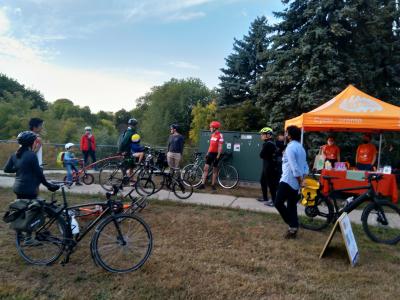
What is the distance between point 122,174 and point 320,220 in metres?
4.72

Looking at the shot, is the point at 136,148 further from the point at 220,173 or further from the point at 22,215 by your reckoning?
the point at 22,215

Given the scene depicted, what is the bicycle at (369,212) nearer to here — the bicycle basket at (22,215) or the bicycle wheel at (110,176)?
the bicycle basket at (22,215)

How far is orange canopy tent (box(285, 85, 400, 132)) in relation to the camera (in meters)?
Result: 8.38

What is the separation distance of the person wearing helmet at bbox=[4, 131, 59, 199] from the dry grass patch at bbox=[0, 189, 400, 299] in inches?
35.0

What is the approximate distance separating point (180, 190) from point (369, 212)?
4162 millimetres

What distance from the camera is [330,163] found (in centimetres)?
920

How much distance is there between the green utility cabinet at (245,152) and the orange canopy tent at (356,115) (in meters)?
1.72

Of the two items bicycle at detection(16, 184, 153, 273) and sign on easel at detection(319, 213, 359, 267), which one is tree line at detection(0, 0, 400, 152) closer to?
sign on easel at detection(319, 213, 359, 267)

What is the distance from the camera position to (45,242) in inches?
163

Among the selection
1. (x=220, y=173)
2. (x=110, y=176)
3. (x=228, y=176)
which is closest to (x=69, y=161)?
(x=110, y=176)

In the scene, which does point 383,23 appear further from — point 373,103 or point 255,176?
point 255,176

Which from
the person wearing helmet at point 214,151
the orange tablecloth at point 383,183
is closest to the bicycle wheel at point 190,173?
the person wearing helmet at point 214,151

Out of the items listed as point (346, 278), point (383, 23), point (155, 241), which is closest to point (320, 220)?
point (346, 278)

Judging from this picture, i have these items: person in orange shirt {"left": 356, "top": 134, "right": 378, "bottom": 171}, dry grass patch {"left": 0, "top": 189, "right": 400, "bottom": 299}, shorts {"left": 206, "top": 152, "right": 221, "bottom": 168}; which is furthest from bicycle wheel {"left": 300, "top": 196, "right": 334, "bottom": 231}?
person in orange shirt {"left": 356, "top": 134, "right": 378, "bottom": 171}
